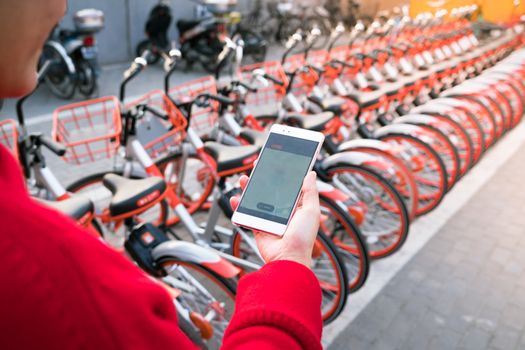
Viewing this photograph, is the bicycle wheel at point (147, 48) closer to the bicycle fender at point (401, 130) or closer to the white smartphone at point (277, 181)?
the bicycle fender at point (401, 130)

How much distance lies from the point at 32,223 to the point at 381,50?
557 centimetres

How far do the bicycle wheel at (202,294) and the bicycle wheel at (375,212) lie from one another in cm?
132

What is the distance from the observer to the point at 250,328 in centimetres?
76

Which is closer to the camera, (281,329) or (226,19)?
(281,329)

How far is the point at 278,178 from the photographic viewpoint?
4.93 feet

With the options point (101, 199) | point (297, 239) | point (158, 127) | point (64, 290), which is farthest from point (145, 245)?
point (64, 290)

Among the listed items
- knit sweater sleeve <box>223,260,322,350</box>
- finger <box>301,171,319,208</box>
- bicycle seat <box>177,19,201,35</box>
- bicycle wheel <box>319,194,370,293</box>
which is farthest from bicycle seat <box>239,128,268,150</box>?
bicycle seat <box>177,19,201,35</box>

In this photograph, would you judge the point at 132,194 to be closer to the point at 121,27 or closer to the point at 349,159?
the point at 349,159

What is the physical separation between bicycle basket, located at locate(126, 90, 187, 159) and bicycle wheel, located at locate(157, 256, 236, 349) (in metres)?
1.04

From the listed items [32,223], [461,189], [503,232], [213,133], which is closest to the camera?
[32,223]

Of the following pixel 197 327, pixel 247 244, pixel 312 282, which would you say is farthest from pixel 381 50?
pixel 312 282

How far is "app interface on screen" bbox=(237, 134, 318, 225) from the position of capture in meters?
1.39

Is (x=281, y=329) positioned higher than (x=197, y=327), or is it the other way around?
(x=281, y=329)

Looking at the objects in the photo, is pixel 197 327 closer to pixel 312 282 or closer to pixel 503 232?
pixel 312 282
